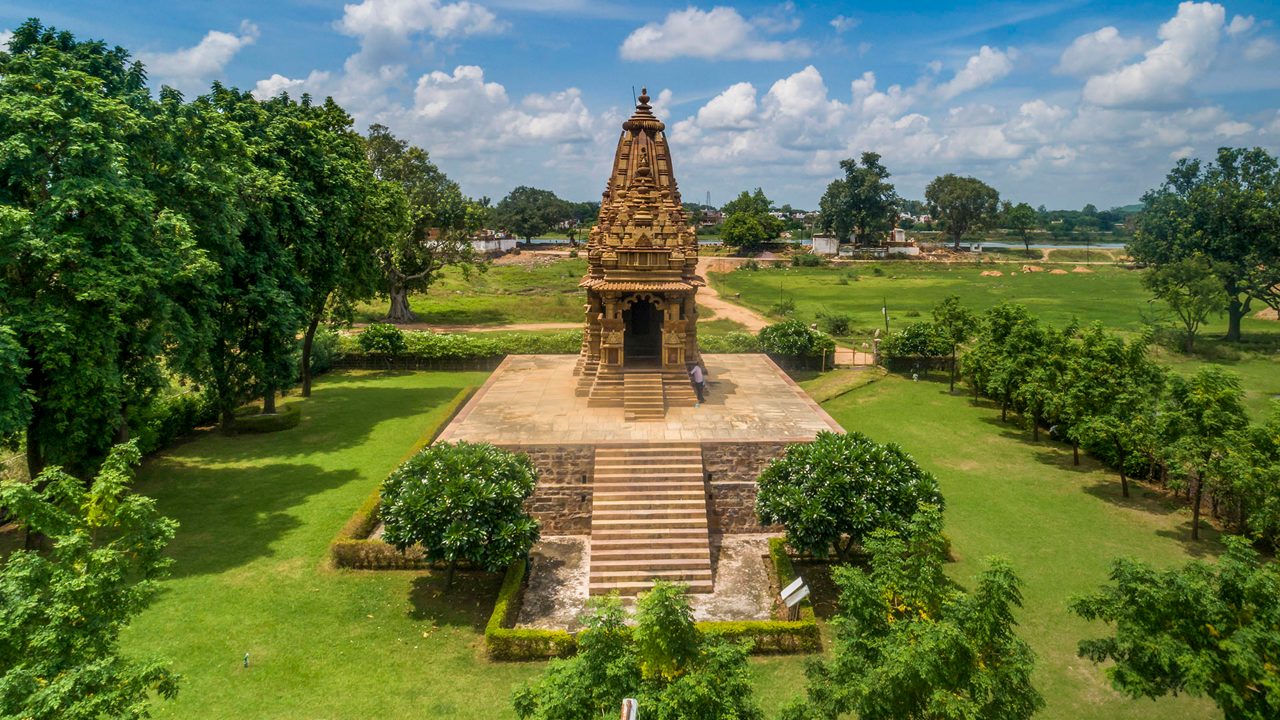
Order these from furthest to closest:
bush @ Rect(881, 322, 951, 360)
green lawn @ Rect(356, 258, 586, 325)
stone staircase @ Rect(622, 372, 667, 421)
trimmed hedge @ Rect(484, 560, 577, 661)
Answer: green lawn @ Rect(356, 258, 586, 325) < bush @ Rect(881, 322, 951, 360) < stone staircase @ Rect(622, 372, 667, 421) < trimmed hedge @ Rect(484, 560, 577, 661)

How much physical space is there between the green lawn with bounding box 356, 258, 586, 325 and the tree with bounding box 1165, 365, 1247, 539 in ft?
122

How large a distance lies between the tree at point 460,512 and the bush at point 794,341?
22962 millimetres

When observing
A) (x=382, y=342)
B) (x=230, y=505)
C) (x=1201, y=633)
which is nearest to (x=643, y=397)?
(x=230, y=505)

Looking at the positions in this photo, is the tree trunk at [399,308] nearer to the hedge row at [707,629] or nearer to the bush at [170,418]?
the bush at [170,418]

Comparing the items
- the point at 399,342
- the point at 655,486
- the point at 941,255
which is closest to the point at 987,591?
the point at 655,486

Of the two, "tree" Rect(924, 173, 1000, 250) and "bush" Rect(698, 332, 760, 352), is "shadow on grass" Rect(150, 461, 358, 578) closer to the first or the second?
"bush" Rect(698, 332, 760, 352)

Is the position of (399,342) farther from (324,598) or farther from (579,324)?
(324,598)

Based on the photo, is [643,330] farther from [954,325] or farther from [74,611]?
[74,611]

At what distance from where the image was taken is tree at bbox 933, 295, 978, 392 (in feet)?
110

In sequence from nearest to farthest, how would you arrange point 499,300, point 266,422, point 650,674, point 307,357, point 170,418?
point 650,674 < point 170,418 < point 266,422 < point 307,357 < point 499,300

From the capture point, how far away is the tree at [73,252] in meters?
15.2

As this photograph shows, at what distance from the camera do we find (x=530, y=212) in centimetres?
12581

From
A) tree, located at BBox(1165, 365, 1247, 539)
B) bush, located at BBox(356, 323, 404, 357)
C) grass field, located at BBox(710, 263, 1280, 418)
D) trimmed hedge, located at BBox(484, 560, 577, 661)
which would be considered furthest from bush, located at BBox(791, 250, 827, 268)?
trimmed hedge, located at BBox(484, 560, 577, 661)

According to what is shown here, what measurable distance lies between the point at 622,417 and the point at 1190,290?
3485 cm
